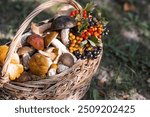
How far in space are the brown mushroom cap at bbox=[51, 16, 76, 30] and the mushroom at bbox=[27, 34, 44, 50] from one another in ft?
0.54

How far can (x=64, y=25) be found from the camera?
306 centimetres

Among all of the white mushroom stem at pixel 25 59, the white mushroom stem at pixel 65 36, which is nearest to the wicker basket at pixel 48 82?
the white mushroom stem at pixel 25 59

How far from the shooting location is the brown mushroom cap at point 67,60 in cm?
291

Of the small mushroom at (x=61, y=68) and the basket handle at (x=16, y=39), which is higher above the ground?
the basket handle at (x=16, y=39)

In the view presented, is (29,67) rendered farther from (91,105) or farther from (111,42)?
(111,42)

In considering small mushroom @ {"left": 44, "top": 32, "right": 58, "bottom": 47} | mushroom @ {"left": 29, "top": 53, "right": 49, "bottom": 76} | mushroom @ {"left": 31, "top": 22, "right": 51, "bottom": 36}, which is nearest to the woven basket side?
mushroom @ {"left": 29, "top": 53, "right": 49, "bottom": 76}

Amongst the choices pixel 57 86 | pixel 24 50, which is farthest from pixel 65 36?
pixel 57 86

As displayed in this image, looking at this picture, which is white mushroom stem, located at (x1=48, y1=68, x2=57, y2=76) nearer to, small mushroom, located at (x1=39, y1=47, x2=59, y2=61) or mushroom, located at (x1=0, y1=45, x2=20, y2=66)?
small mushroom, located at (x1=39, y1=47, x2=59, y2=61)

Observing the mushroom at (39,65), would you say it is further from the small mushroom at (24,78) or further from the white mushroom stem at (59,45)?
the white mushroom stem at (59,45)

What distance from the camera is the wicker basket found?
2.72 metres

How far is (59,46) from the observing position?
3057 millimetres

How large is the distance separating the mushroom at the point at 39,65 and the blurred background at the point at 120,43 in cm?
75

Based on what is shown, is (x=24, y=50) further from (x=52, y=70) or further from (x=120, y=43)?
(x=120, y=43)

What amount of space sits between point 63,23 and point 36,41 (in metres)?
0.26
